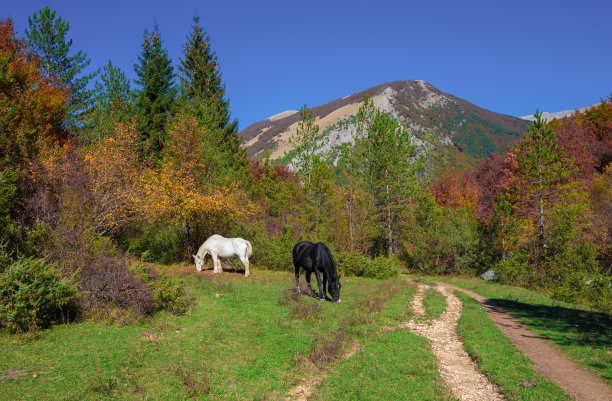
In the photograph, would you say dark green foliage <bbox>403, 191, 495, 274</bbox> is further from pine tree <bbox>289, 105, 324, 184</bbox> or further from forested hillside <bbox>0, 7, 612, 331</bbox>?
pine tree <bbox>289, 105, 324, 184</bbox>

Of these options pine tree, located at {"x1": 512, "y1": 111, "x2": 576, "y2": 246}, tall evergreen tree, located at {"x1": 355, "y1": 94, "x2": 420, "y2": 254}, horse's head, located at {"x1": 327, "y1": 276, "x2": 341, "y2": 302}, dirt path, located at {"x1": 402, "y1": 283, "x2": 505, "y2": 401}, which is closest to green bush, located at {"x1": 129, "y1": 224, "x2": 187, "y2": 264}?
horse's head, located at {"x1": 327, "y1": 276, "x2": 341, "y2": 302}

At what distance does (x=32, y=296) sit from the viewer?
9.10 m

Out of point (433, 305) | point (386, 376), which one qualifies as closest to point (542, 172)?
point (433, 305)

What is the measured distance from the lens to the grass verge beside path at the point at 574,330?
9071mm

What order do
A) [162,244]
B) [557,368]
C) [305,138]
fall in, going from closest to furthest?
[557,368], [162,244], [305,138]

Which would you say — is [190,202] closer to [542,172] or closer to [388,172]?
[388,172]

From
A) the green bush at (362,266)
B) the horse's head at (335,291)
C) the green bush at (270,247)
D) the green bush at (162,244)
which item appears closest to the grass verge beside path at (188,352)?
the horse's head at (335,291)

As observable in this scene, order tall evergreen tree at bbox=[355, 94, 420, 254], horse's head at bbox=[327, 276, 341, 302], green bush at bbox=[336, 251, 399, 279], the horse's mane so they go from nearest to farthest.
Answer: horse's head at bbox=[327, 276, 341, 302], the horse's mane, green bush at bbox=[336, 251, 399, 279], tall evergreen tree at bbox=[355, 94, 420, 254]

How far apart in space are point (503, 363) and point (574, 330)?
16.6ft

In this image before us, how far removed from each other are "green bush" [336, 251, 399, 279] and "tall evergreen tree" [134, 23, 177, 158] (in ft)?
84.0

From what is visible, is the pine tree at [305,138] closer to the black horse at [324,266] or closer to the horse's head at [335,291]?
the black horse at [324,266]

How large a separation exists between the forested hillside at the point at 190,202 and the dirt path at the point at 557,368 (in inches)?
391

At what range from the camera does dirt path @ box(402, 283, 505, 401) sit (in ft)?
25.4

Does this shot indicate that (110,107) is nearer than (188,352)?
No
